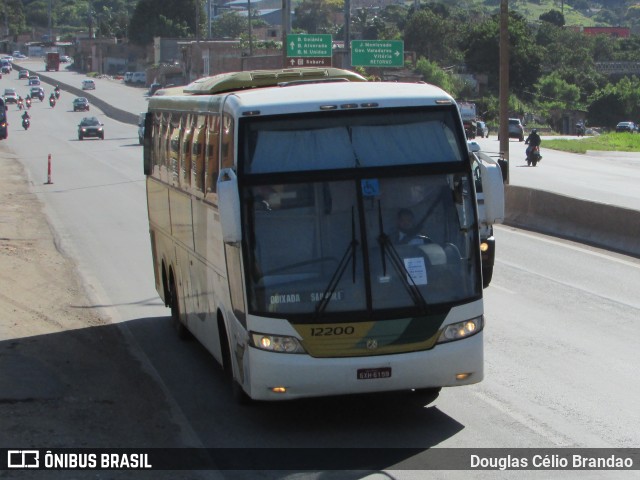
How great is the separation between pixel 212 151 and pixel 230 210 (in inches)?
69.4

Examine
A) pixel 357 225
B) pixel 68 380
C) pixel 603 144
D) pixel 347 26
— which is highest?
pixel 347 26

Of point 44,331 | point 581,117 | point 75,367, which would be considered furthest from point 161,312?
point 581,117

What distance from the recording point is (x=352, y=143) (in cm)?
934

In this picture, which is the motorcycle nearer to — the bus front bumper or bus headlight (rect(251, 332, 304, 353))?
the bus front bumper

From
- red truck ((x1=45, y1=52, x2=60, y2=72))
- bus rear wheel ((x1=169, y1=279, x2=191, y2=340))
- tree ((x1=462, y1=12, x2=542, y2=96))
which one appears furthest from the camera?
red truck ((x1=45, y1=52, x2=60, y2=72))

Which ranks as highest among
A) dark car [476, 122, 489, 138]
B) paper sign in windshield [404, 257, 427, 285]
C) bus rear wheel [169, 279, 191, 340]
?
paper sign in windshield [404, 257, 427, 285]

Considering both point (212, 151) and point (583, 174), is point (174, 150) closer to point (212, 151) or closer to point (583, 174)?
point (212, 151)

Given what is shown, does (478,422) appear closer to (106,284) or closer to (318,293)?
(318,293)

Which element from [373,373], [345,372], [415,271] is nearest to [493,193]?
[415,271]

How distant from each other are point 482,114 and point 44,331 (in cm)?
8181

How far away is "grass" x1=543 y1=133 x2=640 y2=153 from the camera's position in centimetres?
6569

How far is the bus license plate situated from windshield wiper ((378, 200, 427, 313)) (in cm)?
61

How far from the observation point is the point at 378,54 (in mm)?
63844

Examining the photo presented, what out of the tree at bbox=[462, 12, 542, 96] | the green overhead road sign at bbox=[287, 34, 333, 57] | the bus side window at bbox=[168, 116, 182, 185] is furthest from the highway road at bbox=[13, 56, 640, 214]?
the tree at bbox=[462, 12, 542, 96]
